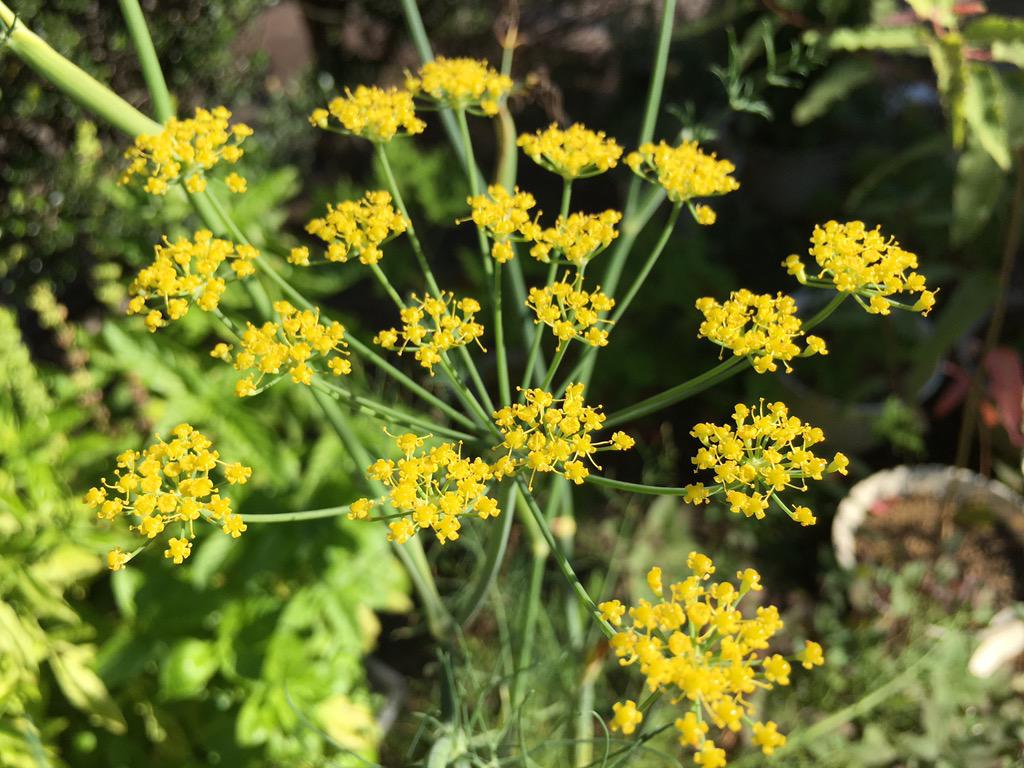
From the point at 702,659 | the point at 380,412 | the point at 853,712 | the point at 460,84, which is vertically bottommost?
the point at 853,712

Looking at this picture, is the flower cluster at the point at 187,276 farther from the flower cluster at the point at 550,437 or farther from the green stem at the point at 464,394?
the flower cluster at the point at 550,437

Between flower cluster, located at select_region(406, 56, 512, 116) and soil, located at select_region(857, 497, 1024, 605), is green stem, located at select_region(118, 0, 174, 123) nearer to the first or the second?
flower cluster, located at select_region(406, 56, 512, 116)

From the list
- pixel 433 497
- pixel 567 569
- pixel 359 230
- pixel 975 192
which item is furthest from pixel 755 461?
pixel 975 192

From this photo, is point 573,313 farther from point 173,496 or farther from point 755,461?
point 173,496

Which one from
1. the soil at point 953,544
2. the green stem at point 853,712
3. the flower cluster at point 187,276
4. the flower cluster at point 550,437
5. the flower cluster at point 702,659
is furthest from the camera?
the soil at point 953,544

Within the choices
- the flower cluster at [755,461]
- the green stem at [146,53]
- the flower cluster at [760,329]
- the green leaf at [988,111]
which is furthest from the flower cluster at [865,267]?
the green leaf at [988,111]

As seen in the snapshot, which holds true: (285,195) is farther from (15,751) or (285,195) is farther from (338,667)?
(15,751)
